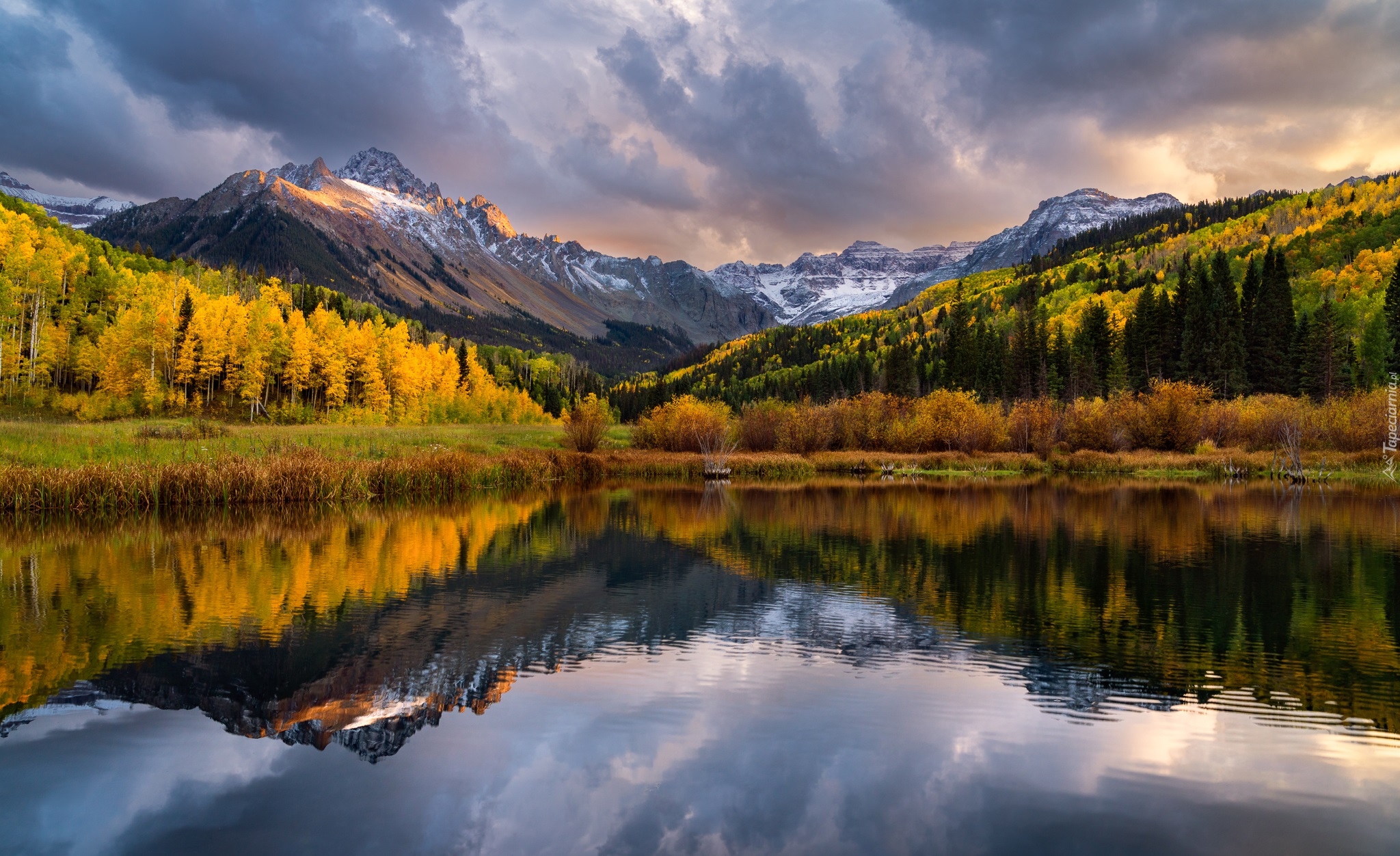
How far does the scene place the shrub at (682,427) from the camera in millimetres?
78438

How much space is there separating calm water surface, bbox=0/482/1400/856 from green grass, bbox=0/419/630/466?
15.1 meters

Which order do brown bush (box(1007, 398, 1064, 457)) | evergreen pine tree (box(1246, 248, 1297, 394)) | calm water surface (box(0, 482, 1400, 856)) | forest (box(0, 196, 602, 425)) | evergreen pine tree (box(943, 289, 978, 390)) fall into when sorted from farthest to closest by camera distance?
evergreen pine tree (box(943, 289, 978, 390)) → evergreen pine tree (box(1246, 248, 1297, 394)) → brown bush (box(1007, 398, 1064, 457)) → forest (box(0, 196, 602, 425)) → calm water surface (box(0, 482, 1400, 856))

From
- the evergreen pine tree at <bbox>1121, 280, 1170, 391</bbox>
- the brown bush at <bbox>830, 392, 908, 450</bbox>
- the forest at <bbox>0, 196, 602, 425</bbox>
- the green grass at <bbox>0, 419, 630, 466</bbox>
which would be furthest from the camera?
the evergreen pine tree at <bbox>1121, 280, 1170, 391</bbox>

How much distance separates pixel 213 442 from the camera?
147ft

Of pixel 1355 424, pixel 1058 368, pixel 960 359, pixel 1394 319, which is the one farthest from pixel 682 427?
pixel 1394 319

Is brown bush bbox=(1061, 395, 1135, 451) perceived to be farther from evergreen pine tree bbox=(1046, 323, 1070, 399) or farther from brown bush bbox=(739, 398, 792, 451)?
evergreen pine tree bbox=(1046, 323, 1070, 399)

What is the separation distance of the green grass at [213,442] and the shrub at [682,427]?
14.8 metres

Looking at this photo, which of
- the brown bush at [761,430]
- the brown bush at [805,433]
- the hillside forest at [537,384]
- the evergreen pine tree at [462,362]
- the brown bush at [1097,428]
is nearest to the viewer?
the hillside forest at [537,384]

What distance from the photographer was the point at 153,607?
17469 mm

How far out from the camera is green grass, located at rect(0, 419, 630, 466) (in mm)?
37375

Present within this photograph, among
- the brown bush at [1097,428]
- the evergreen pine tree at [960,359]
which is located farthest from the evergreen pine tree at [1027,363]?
the brown bush at [1097,428]

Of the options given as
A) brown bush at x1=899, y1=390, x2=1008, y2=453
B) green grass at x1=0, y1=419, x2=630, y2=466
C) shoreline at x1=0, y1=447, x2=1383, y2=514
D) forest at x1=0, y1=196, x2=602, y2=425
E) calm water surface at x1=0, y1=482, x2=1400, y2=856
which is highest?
forest at x1=0, y1=196, x2=602, y2=425

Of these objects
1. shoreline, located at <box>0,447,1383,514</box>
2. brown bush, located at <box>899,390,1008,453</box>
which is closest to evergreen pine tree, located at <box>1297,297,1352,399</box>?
shoreline, located at <box>0,447,1383,514</box>

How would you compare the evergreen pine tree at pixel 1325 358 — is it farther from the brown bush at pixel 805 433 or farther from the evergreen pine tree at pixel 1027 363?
the brown bush at pixel 805 433
